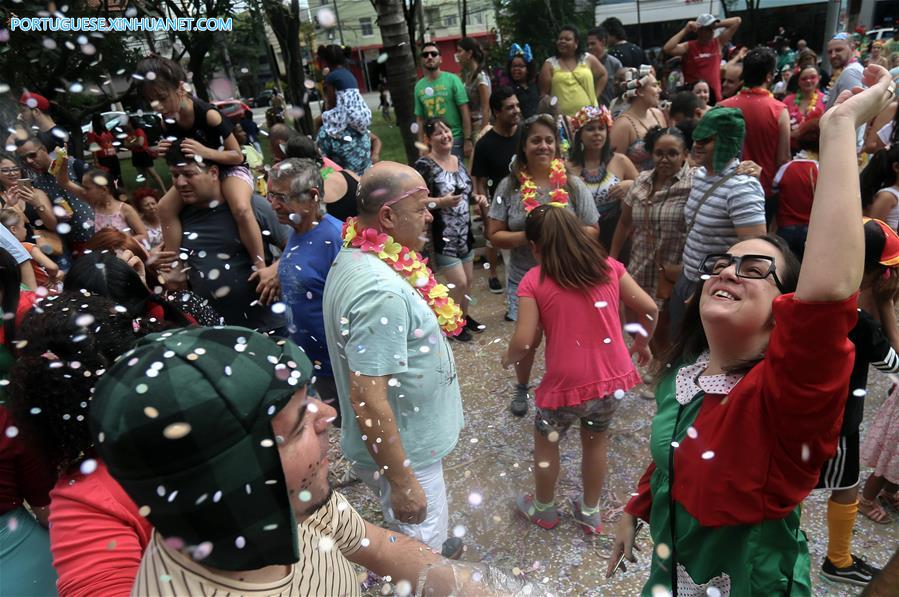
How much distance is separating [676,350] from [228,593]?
4.71 ft

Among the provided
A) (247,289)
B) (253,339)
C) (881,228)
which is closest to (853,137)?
(253,339)

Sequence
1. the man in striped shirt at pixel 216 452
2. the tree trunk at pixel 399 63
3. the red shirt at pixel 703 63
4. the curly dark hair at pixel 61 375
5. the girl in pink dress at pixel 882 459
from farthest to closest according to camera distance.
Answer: the red shirt at pixel 703 63, the tree trunk at pixel 399 63, the girl in pink dress at pixel 882 459, the curly dark hair at pixel 61 375, the man in striped shirt at pixel 216 452

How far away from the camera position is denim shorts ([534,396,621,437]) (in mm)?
2637

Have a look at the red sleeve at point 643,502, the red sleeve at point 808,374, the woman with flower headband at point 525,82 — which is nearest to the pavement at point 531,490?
the red sleeve at point 643,502

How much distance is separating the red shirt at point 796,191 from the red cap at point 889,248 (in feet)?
5.05

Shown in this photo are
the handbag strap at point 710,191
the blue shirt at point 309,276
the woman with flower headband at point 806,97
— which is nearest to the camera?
the blue shirt at point 309,276

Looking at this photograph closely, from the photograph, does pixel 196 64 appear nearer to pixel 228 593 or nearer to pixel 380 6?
pixel 380 6

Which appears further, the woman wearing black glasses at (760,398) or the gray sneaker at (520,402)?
the gray sneaker at (520,402)

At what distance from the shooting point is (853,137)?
44.0 inches

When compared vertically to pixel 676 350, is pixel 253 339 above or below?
above

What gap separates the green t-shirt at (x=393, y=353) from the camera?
1898 mm

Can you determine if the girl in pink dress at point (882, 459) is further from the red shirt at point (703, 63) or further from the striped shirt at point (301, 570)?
the red shirt at point (703, 63)

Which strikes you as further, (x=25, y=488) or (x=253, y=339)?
(x=25, y=488)

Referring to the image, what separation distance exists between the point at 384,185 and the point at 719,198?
1.90 meters
